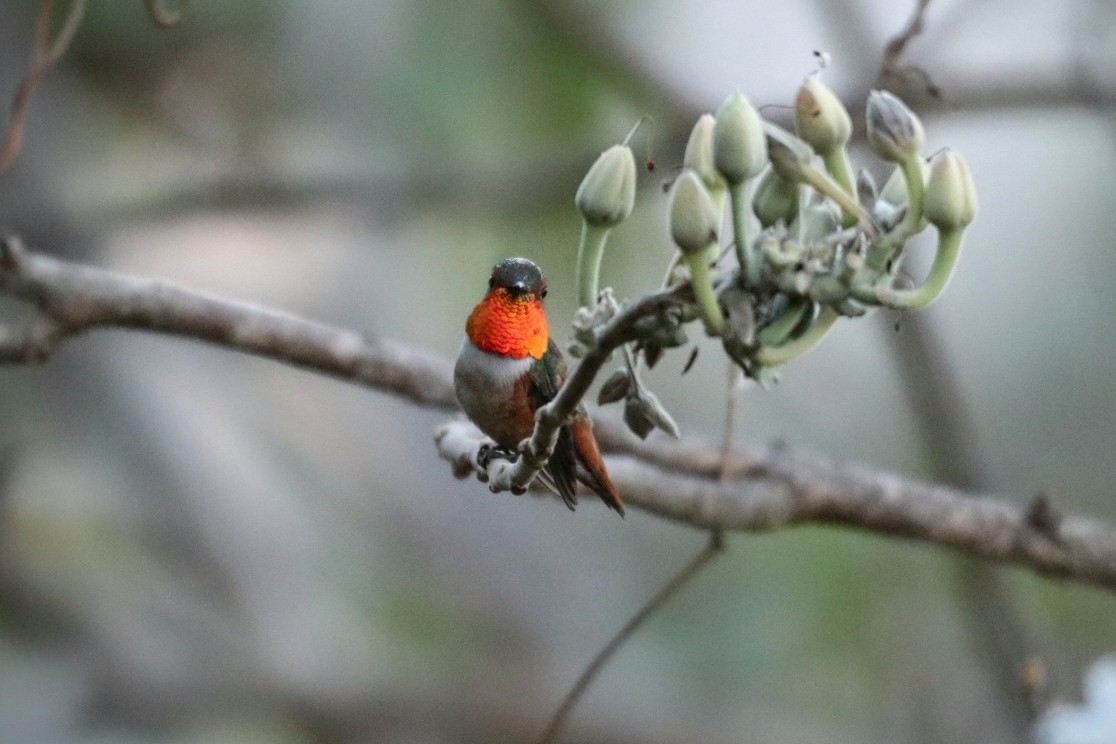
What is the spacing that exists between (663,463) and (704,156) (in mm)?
1393

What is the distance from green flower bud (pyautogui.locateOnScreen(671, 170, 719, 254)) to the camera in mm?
758

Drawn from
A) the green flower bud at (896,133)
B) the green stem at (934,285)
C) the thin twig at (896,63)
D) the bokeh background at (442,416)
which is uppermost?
the green flower bud at (896,133)

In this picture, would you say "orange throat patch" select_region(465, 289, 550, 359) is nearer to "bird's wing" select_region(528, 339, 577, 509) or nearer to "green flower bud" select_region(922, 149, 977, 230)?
"bird's wing" select_region(528, 339, 577, 509)

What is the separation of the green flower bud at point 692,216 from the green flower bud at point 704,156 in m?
0.07

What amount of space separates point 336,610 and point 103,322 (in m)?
2.36

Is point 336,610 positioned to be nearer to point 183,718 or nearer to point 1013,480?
point 183,718

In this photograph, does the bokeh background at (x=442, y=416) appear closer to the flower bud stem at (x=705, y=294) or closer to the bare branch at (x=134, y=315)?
the bare branch at (x=134, y=315)

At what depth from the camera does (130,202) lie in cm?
350

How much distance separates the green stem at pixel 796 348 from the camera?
0.77 metres

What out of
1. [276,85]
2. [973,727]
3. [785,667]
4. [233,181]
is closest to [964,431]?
[973,727]

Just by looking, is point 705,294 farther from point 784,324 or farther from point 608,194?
point 608,194

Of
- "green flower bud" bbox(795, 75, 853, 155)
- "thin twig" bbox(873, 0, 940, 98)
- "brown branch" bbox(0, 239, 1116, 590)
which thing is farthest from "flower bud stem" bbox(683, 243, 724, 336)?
"thin twig" bbox(873, 0, 940, 98)

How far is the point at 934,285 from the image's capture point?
30.7 inches

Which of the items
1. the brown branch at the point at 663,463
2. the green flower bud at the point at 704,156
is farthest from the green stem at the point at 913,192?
the brown branch at the point at 663,463
